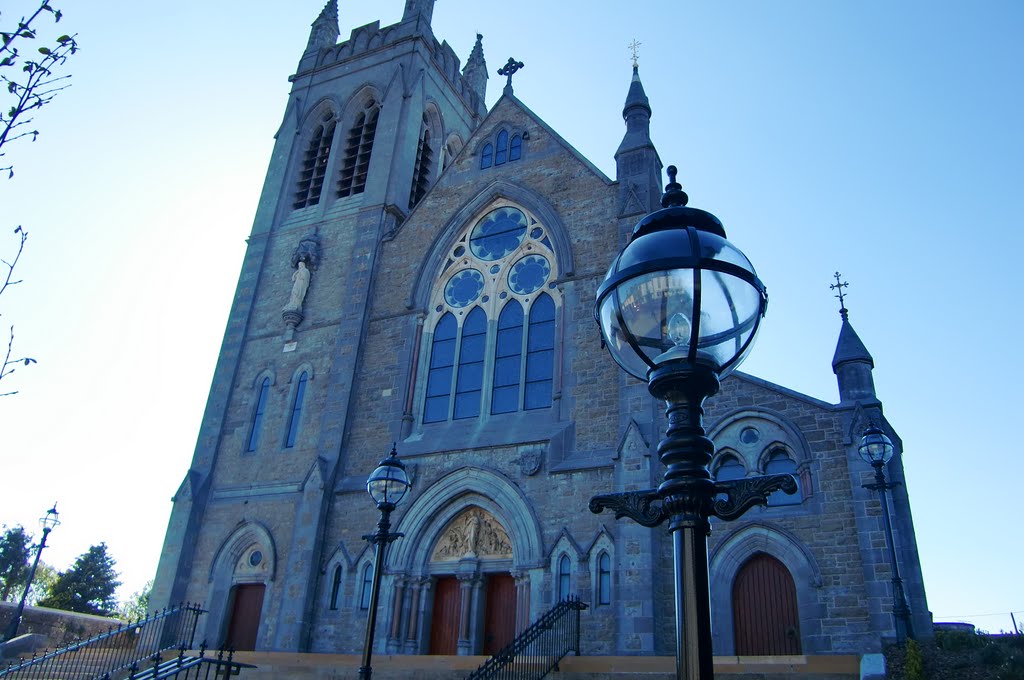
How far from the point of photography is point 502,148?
22.1 meters

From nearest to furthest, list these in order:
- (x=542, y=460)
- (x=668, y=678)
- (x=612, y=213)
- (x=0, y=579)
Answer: (x=668, y=678), (x=542, y=460), (x=612, y=213), (x=0, y=579)

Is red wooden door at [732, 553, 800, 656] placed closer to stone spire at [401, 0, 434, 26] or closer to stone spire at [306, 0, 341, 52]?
stone spire at [401, 0, 434, 26]

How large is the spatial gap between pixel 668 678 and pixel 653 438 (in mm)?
5068

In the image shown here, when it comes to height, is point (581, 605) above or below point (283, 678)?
above

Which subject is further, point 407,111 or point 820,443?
point 407,111

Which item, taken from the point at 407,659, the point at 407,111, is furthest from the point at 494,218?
the point at 407,659

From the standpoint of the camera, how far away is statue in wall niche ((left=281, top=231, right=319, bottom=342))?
858 inches

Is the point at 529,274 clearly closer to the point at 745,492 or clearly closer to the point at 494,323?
the point at 494,323

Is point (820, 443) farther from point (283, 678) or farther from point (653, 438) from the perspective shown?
point (283, 678)

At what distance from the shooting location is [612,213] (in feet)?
62.6

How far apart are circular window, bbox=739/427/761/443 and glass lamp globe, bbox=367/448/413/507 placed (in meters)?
7.55

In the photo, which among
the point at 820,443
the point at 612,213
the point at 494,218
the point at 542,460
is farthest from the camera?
the point at 494,218

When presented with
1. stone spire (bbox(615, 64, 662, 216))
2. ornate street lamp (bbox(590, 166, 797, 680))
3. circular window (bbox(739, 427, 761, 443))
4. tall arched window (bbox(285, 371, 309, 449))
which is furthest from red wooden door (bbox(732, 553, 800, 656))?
ornate street lamp (bbox(590, 166, 797, 680))

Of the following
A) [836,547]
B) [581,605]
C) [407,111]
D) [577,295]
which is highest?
[407,111]
